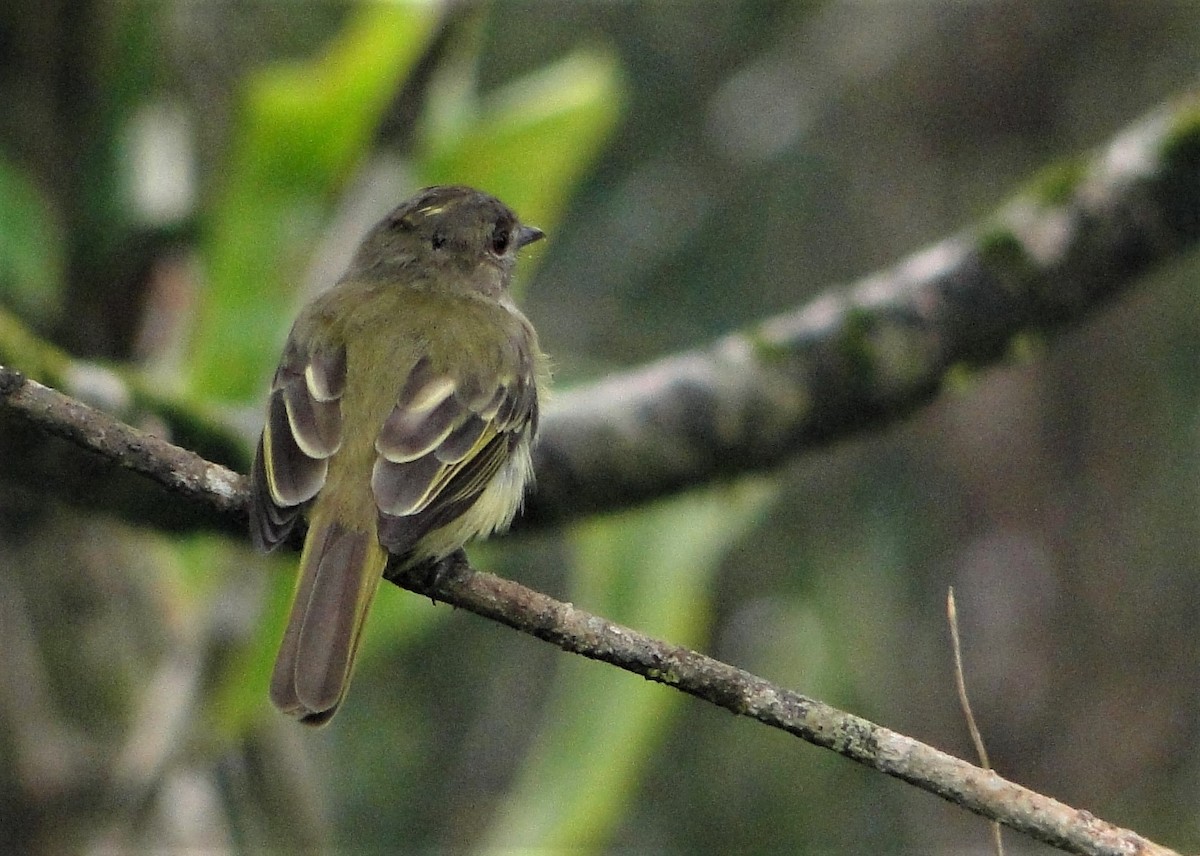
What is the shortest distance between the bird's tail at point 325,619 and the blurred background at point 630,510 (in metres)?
1.01

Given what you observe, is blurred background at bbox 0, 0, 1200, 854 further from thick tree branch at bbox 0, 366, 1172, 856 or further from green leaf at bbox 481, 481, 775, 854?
thick tree branch at bbox 0, 366, 1172, 856

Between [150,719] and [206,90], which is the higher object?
[206,90]

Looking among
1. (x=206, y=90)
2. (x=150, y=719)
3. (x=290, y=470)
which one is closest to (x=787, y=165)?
(x=206, y=90)

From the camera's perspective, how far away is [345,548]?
3697 mm

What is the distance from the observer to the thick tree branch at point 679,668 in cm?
275

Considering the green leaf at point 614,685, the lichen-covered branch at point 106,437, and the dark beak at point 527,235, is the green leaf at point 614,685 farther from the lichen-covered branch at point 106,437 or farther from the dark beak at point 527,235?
the lichen-covered branch at point 106,437

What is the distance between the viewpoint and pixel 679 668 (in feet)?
9.75

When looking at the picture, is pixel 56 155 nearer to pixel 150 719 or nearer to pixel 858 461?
pixel 150 719

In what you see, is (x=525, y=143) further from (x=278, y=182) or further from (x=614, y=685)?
(x=614, y=685)

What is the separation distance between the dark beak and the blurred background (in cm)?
81

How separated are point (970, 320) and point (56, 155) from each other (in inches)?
136

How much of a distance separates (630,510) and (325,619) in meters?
1.59

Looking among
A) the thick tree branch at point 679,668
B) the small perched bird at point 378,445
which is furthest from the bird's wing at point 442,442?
the thick tree branch at point 679,668

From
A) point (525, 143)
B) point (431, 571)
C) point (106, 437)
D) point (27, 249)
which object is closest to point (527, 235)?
point (525, 143)
